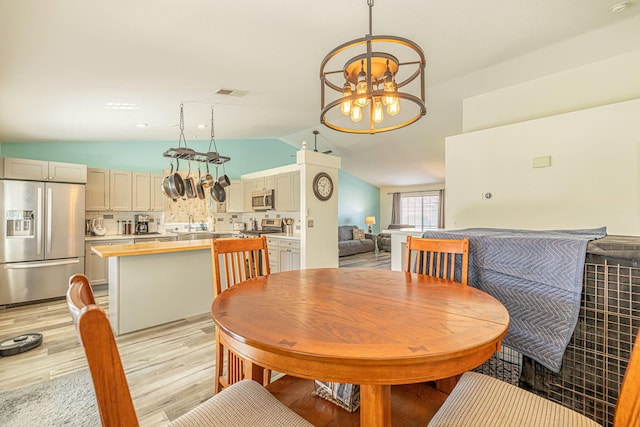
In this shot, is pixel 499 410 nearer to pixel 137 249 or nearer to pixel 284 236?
pixel 137 249

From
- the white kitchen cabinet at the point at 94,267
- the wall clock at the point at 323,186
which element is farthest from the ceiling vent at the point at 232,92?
the white kitchen cabinet at the point at 94,267

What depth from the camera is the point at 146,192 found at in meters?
5.26

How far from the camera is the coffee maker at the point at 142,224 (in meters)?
5.33

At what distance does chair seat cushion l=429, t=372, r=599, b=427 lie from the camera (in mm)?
914

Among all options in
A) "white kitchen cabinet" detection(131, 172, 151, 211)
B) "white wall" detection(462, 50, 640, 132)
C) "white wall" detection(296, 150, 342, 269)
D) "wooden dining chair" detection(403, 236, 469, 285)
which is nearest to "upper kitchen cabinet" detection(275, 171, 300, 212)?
"white wall" detection(296, 150, 342, 269)

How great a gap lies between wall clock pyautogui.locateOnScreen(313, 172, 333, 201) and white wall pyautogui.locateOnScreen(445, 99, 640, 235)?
6.34 feet

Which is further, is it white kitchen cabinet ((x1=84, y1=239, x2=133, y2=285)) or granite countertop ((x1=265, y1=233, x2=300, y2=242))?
granite countertop ((x1=265, y1=233, x2=300, y2=242))

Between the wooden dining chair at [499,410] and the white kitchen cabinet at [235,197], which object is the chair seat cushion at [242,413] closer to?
the wooden dining chair at [499,410]

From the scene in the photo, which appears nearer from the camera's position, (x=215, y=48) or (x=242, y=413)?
(x=242, y=413)

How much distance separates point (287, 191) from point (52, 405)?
3.93m

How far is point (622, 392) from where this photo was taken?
662mm

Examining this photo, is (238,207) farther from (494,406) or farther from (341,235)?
(494,406)

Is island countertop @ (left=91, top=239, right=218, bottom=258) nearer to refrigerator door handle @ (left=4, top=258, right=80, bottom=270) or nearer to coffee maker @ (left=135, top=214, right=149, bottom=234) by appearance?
refrigerator door handle @ (left=4, top=258, right=80, bottom=270)

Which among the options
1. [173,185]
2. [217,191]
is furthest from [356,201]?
[173,185]
